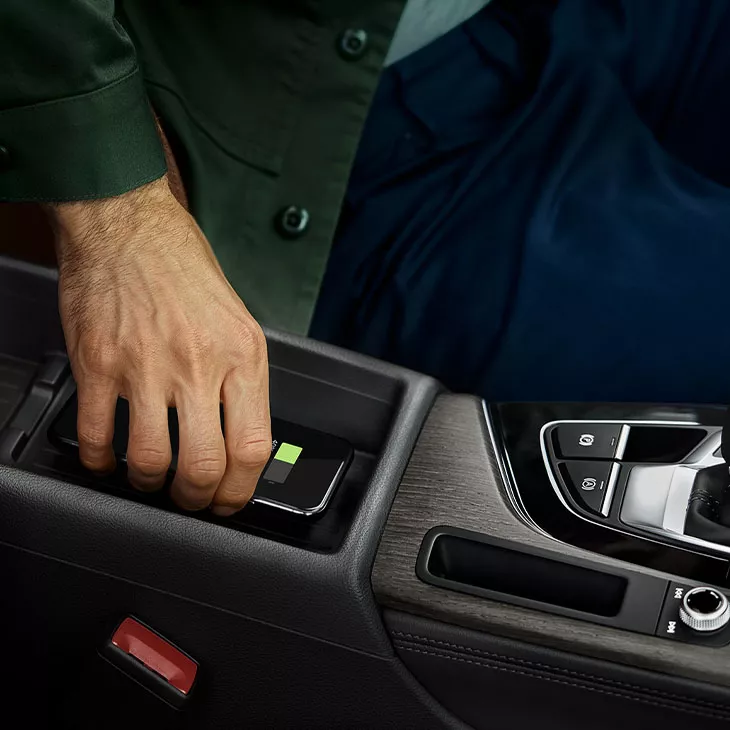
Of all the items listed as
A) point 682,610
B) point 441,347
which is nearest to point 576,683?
point 682,610

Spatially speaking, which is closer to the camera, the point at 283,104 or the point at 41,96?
the point at 41,96

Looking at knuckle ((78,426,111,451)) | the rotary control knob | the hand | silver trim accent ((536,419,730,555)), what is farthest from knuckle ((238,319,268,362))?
the rotary control knob

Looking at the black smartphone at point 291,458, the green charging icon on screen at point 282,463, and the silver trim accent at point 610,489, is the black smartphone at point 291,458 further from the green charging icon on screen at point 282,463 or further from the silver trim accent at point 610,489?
the silver trim accent at point 610,489

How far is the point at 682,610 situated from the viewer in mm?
595

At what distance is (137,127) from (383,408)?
28 cm

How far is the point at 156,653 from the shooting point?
0.68 metres

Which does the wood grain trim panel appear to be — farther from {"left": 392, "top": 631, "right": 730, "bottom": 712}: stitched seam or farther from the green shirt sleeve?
the green shirt sleeve

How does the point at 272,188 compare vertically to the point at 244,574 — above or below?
above

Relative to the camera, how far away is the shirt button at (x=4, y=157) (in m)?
0.71

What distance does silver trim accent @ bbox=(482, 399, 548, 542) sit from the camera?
66 centimetres

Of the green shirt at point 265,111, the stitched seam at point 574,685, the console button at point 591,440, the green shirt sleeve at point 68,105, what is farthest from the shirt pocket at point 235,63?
the stitched seam at point 574,685

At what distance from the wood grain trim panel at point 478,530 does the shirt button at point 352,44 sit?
0.37m

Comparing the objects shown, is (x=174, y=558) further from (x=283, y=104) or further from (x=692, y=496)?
(x=283, y=104)

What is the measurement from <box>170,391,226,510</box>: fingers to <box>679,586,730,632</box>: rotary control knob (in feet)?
1.00
